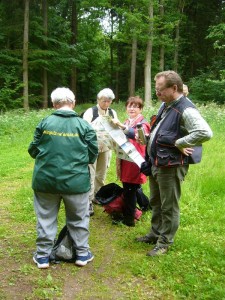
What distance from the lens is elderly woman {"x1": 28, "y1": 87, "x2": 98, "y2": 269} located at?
11.5ft

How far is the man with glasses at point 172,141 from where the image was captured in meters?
3.39

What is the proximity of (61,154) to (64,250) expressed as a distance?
113 centimetres

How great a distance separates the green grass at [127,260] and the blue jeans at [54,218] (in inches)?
10.1

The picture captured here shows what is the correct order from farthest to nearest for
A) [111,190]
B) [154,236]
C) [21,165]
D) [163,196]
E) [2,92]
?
1. [2,92]
2. [21,165]
3. [111,190]
4. [154,236]
5. [163,196]

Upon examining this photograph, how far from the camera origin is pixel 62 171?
350 centimetres

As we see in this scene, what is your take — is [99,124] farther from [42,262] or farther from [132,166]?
[42,262]

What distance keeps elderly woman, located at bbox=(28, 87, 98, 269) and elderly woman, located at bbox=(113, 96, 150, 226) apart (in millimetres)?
918

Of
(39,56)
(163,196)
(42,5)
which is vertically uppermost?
(42,5)

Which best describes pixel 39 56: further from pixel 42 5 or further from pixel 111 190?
pixel 111 190

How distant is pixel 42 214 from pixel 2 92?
18383mm

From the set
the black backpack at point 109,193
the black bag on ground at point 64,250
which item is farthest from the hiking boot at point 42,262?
the black backpack at point 109,193

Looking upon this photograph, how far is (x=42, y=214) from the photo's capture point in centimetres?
371

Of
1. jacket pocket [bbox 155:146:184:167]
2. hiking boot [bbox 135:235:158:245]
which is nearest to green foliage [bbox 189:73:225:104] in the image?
hiking boot [bbox 135:235:158:245]

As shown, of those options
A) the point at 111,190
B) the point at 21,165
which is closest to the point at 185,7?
the point at 21,165
